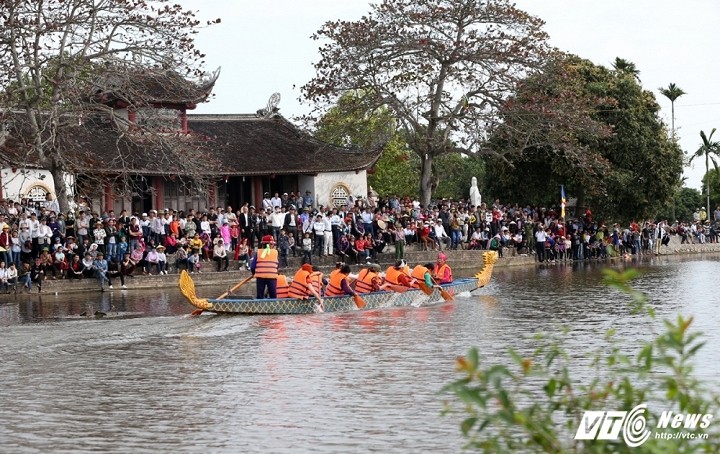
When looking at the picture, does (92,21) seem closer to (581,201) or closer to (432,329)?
(432,329)

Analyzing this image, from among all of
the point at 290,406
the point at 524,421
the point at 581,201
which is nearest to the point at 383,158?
the point at 581,201

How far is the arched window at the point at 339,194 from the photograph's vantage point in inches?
1964

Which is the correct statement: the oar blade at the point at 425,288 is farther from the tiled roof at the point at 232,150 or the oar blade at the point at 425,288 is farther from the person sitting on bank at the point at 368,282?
the tiled roof at the point at 232,150

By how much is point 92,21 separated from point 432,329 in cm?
1641

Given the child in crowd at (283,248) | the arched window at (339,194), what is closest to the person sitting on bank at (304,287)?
the child in crowd at (283,248)

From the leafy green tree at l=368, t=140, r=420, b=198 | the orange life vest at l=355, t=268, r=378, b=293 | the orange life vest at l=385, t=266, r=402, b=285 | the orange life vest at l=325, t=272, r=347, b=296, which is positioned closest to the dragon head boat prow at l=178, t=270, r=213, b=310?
the orange life vest at l=325, t=272, r=347, b=296

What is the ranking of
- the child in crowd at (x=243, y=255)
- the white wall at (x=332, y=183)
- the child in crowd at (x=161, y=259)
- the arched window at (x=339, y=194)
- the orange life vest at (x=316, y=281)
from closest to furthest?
the orange life vest at (x=316, y=281), the child in crowd at (x=161, y=259), the child in crowd at (x=243, y=255), the white wall at (x=332, y=183), the arched window at (x=339, y=194)

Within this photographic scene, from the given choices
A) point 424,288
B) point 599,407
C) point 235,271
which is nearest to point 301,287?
point 424,288

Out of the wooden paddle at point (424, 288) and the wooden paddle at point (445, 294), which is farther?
the wooden paddle at point (445, 294)

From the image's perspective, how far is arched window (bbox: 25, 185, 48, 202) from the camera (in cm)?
4038

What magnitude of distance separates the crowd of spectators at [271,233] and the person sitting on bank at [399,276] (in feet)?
18.3

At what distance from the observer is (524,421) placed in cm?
757

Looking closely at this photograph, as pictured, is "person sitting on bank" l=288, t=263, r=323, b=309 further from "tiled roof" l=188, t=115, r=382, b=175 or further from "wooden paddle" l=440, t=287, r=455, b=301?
"tiled roof" l=188, t=115, r=382, b=175

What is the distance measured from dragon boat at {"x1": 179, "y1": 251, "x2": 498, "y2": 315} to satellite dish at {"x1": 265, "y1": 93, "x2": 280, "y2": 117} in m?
24.9
